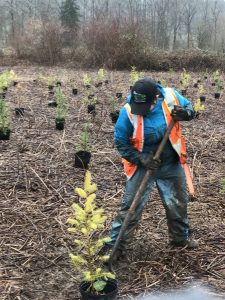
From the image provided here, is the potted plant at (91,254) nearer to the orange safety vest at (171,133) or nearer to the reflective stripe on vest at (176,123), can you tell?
A: the orange safety vest at (171,133)

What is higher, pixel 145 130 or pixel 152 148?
pixel 145 130

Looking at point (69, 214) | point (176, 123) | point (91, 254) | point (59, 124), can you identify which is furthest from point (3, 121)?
point (91, 254)

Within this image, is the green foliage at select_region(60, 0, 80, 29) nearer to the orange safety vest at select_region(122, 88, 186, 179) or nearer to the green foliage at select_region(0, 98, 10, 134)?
the green foliage at select_region(0, 98, 10, 134)

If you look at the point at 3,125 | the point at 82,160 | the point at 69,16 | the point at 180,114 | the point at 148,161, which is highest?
the point at 69,16

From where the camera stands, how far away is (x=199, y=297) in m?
3.39

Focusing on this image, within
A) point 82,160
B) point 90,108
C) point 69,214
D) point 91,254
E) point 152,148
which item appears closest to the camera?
point 91,254

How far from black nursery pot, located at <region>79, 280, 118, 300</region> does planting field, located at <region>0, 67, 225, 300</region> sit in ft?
0.88

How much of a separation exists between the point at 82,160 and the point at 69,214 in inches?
58.7

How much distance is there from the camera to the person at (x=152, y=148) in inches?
141

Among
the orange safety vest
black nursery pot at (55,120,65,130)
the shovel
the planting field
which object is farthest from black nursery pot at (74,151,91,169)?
the shovel

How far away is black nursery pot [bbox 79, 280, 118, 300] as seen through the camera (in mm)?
3039

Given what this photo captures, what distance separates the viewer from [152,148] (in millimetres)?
3824

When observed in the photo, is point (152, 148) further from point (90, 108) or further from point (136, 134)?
point (90, 108)

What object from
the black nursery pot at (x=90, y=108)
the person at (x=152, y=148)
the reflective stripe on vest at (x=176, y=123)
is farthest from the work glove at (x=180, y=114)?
the black nursery pot at (x=90, y=108)
